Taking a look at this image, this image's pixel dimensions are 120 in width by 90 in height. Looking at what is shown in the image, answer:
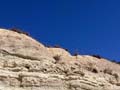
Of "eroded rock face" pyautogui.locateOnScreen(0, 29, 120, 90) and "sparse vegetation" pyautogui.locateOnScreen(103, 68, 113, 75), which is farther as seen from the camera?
"sparse vegetation" pyautogui.locateOnScreen(103, 68, 113, 75)

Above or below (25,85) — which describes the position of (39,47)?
above

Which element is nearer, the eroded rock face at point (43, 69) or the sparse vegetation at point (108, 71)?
the eroded rock face at point (43, 69)

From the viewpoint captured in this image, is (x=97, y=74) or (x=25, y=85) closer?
(x=25, y=85)

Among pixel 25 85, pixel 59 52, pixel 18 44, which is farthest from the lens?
pixel 59 52

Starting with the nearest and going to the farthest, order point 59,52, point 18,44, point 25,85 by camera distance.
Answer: point 25,85, point 18,44, point 59,52

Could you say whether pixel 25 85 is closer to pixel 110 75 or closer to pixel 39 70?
pixel 39 70

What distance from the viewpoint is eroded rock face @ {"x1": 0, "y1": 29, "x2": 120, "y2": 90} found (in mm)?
33344

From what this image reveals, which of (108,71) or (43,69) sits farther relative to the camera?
(108,71)

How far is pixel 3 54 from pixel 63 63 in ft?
15.1

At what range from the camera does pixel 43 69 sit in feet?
113

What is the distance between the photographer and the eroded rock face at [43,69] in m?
33.3

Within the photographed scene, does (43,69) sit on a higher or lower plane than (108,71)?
lower

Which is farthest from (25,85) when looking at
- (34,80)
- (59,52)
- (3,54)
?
(59,52)

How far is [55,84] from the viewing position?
3381 cm
